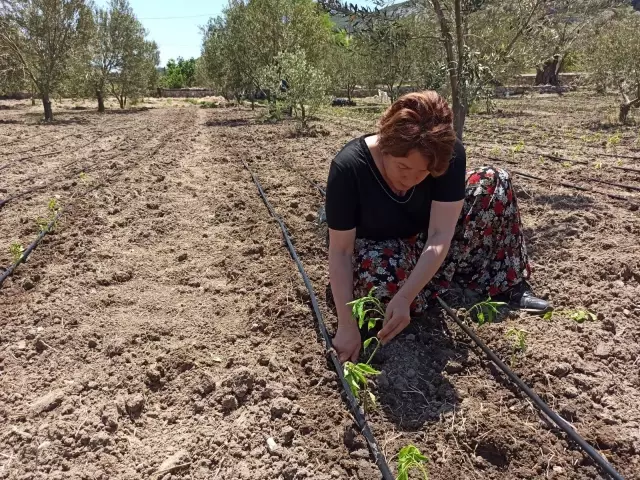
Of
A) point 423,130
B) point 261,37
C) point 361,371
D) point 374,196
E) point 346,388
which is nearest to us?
point 361,371

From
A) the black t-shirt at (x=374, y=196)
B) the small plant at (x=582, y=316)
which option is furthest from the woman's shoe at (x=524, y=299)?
the black t-shirt at (x=374, y=196)

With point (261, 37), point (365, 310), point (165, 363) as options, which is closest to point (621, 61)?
point (261, 37)

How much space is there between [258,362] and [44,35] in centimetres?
1877

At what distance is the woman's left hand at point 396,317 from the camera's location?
6.98 feet

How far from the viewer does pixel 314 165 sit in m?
7.47

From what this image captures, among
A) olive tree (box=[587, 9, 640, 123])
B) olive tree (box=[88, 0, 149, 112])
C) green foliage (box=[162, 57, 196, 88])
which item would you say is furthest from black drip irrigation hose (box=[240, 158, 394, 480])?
green foliage (box=[162, 57, 196, 88])

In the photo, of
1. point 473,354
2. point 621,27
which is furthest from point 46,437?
point 621,27

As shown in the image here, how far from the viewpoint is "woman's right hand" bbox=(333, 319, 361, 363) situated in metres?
2.38

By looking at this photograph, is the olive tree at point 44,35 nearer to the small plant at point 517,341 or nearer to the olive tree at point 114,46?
the olive tree at point 114,46

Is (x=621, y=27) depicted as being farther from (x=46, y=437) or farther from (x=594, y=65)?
(x=46, y=437)

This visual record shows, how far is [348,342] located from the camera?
2.39m

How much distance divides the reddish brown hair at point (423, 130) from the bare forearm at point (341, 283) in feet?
1.80

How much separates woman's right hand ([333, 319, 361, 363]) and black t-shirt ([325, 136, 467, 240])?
47 cm

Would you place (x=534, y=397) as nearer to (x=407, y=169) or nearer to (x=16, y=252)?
(x=407, y=169)
